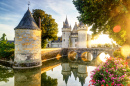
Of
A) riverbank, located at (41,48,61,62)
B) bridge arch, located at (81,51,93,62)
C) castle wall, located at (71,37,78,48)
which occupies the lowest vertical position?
bridge arch, located at (81,51,93,62)

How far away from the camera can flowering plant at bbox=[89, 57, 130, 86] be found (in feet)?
14.8

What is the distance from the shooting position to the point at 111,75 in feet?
15.2

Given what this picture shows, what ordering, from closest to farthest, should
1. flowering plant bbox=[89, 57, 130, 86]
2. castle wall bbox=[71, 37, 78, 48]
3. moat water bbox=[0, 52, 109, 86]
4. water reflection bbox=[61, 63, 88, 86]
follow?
flowering plant bbox=[89, 57, 130, 86]
moat water bbox=[0, 52, 109, 86]
water reflection bbox=[61, 63, 88, 86]
castle wall bbox=[71, 37, 78, 48]

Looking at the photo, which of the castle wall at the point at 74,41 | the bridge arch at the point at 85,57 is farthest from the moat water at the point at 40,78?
the castle wall at the point at 74,41

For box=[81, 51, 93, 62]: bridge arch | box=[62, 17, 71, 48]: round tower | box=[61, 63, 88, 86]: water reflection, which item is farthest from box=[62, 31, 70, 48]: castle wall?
box=[61, 63, 88, 86]: water reflection

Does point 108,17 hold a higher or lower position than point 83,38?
higher

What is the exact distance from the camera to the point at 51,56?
893 inches

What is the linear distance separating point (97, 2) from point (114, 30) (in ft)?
9.34

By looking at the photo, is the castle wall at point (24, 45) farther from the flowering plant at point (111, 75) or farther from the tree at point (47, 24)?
the flowering plant at point (111, 75)

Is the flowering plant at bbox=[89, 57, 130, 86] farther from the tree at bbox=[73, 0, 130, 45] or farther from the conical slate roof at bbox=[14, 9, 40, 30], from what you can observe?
the conical slate roof at bbox=[14, 9, 40, 30]

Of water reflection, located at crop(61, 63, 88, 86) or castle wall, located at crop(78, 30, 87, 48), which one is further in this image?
castle wall, located at crop(78, 30, 87, 48)

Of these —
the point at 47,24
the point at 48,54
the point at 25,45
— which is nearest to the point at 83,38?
the point at 47,24

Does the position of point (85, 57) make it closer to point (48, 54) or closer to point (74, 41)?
point (74, 41)

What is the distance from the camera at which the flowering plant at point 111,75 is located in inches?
178
